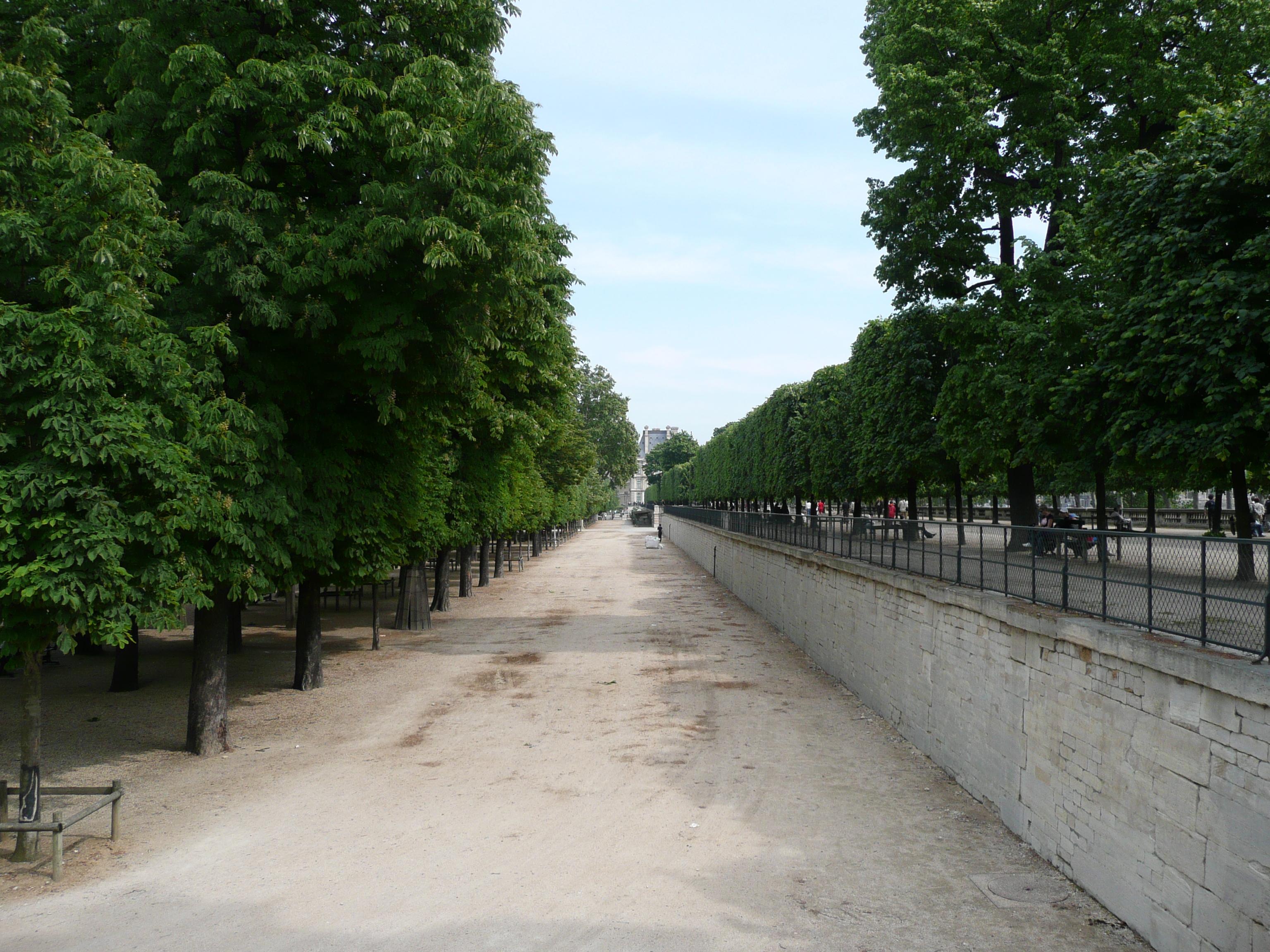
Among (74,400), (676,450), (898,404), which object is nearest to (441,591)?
(898,404)

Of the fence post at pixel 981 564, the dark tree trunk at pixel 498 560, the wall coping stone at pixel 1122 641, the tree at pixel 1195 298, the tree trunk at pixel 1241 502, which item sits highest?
the tree at pixel 1195 298

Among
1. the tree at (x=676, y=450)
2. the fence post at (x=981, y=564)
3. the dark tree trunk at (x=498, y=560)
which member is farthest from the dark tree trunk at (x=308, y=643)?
the tree at (x=676, y=450)

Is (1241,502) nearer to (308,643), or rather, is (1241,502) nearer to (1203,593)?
(1203,593)

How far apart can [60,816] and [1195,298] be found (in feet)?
49.5

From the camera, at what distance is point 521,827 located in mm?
8984

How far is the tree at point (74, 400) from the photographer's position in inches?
289

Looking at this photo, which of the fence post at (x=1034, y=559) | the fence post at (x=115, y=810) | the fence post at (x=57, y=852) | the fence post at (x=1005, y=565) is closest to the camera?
the fence post at (x=57, y=852)

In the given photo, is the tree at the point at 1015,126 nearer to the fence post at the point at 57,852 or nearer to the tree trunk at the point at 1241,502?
the tree trunk at the point at 1241,502

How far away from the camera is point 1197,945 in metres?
5.90

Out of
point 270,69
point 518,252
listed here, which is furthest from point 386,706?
point 270,69

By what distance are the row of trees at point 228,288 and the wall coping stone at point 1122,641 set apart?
719 cm

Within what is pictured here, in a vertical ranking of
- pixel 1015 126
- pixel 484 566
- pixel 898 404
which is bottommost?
pixel 484 566

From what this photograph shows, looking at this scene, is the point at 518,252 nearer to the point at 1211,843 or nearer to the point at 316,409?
the point at 316,409

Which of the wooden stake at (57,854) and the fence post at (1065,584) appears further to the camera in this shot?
the fence post at (1065,584)
